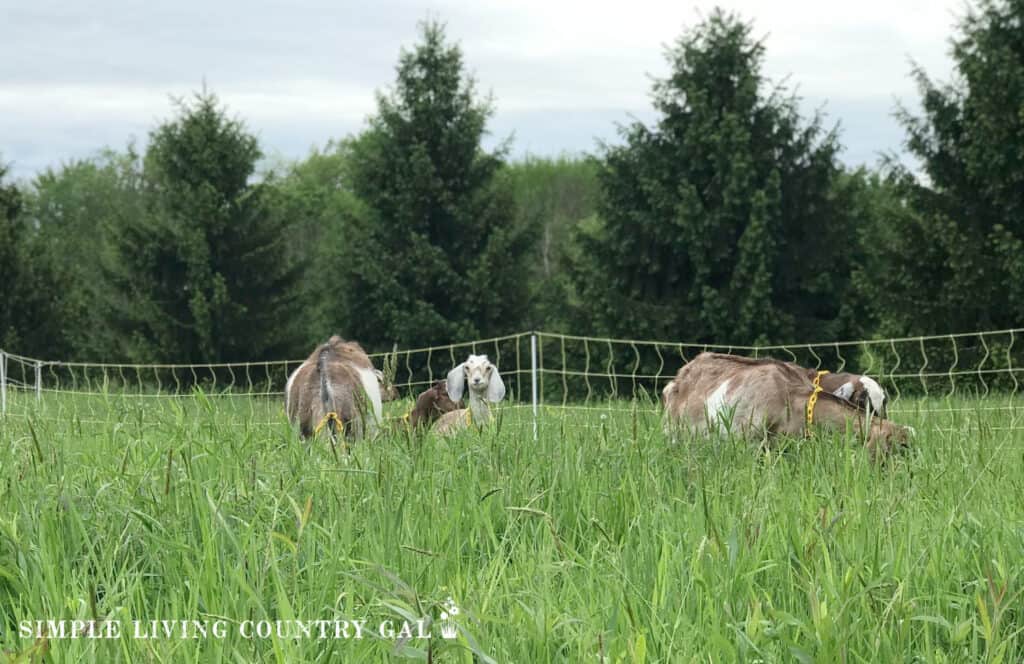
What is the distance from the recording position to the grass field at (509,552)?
281 cm

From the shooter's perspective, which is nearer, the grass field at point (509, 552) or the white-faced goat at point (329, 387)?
the grass field at point (509, 552)

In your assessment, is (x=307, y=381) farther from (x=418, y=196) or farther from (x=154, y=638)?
(x=418, y=196)

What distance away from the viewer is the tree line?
22344 mm

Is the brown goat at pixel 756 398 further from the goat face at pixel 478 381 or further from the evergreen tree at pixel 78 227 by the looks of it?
the evergreen tree at pixel 78 227

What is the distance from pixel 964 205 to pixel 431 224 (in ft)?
38.1

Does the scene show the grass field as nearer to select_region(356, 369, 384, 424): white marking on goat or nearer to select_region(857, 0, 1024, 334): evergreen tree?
select_region(356, 369, 384, 424): white marking on goat

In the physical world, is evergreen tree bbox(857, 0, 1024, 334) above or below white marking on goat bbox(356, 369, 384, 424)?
above

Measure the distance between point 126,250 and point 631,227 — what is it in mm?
11893

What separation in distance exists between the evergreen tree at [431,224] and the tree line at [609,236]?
0.18ft

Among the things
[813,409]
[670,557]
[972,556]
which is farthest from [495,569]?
[813,409]

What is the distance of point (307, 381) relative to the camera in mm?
8664

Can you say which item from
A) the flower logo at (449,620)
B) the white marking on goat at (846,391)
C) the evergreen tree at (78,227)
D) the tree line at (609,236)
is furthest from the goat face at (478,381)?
the evergreen tree at (78,227)

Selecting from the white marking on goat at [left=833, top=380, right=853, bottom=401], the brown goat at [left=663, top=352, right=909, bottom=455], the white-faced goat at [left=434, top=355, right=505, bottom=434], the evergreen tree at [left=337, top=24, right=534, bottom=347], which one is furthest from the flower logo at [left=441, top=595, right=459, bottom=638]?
the evergreen tree at [left=337, top=24, right=534, bottom=347]

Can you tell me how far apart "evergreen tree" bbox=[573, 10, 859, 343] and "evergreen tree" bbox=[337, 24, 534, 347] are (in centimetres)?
232
